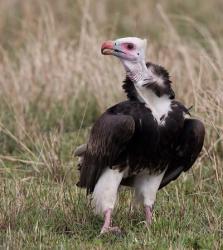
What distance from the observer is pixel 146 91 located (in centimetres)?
634

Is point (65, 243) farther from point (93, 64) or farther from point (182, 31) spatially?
point (182, 31)

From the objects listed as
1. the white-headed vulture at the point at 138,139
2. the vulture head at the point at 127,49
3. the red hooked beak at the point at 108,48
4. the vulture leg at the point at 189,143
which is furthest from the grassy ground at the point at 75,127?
the red hooked beak at the point at 108,48

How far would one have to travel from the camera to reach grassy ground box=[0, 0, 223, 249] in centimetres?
621

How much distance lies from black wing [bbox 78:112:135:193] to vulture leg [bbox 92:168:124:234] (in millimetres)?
51

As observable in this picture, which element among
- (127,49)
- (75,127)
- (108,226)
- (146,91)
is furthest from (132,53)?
(75,127)

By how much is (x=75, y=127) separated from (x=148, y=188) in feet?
9.30

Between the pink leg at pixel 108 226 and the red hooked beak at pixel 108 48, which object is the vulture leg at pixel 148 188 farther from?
the red hooked beak at pixel 108 48

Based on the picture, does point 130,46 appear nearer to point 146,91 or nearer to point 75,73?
point 146,91

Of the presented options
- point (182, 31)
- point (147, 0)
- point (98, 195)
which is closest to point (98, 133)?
point (98, 195)

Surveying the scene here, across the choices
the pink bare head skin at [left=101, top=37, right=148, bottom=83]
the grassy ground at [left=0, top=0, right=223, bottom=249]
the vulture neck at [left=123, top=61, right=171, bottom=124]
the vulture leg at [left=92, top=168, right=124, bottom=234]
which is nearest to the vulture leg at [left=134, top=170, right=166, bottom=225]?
the grassy ground at [left=0, top=0, right=223, bottom=249]

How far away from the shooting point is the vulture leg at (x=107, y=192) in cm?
628

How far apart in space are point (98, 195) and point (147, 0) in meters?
8.22

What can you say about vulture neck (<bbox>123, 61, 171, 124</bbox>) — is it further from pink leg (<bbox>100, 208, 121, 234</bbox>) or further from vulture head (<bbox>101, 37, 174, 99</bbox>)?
pink leg (<bbox>100, 208, 121, 234</bbox>)

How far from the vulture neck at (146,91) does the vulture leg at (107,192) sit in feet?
1.53
